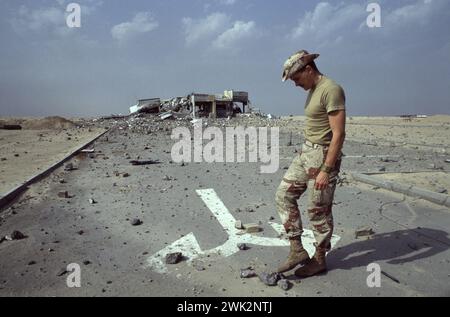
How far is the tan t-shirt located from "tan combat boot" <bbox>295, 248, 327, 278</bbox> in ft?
3.51

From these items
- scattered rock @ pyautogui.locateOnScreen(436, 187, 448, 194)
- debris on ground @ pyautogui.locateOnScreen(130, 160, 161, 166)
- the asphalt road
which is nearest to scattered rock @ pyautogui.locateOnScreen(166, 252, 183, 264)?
the asphalt road

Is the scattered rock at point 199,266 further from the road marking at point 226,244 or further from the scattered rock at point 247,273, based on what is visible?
the scattered rock at point 247,273

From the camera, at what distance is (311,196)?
3553mm

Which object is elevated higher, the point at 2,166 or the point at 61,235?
the point at 2,166

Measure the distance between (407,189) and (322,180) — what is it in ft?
13.3

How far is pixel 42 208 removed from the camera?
6090 mm

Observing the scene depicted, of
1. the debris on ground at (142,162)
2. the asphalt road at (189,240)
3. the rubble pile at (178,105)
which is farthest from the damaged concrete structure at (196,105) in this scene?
the asphalt road at (189,240)

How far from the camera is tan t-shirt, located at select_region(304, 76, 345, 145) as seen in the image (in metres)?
3.35

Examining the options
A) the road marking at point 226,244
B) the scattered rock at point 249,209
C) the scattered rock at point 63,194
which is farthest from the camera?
the scattered rock at point 63,194

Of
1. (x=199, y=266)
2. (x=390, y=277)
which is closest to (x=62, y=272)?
(x=199, y=266)

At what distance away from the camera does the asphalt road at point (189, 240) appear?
Answer: 138 inches

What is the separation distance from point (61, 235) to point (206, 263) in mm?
2089
